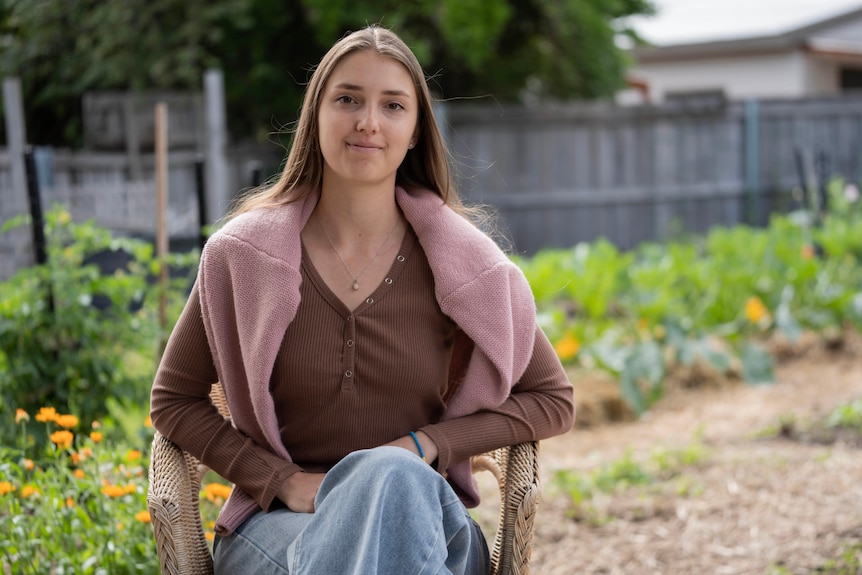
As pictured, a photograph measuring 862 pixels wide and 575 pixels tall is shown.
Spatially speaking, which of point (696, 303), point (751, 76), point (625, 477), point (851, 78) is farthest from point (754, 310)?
point (851, 78)

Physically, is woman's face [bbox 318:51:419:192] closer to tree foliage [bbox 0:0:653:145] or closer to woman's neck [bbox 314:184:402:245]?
woman's neck [bbox 314:184:402:245]

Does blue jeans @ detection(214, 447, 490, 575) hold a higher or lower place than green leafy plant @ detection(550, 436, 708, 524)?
higher

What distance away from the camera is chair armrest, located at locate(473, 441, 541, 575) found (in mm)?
2072

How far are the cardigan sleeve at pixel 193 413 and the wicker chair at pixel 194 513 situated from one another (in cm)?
6

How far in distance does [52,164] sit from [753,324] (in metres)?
4.43

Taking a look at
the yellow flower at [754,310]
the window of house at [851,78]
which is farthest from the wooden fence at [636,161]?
the window of house at [851,78]

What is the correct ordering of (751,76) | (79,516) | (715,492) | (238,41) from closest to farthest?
(79,516) → (715,492) → (238,41) → (751,76)

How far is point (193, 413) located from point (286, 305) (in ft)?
0.95

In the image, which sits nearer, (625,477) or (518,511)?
(518,511)

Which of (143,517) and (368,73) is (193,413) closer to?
(143,517)

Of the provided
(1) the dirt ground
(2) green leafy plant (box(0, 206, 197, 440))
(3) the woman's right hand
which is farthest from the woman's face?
(1) the dirt ground

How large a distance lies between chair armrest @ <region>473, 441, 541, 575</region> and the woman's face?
64cm

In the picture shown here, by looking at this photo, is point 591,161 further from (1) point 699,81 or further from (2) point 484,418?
(2) point 484,418

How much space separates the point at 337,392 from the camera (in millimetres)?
2102
